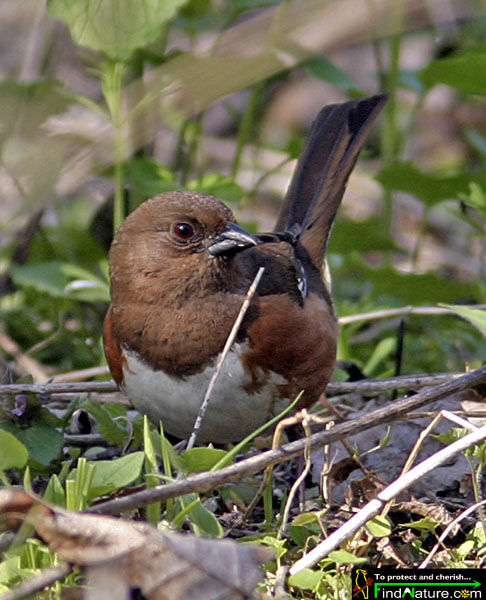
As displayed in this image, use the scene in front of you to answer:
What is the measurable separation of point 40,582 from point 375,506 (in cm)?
76

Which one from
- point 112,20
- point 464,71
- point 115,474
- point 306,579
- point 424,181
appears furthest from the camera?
point 424,181

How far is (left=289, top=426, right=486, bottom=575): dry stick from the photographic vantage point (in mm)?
2102

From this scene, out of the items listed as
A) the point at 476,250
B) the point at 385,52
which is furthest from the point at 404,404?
the point at 385,52

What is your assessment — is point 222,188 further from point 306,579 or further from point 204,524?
point 306,579

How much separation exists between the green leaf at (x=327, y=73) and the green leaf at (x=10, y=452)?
2318 millimetres

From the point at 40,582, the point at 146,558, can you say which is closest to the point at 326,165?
the point at 146,558

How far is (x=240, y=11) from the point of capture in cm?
390

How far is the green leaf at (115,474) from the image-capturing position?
2164mm

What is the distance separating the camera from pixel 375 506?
2164mm

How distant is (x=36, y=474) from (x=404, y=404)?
3.29ft

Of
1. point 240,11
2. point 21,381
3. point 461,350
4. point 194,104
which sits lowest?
point 461,350

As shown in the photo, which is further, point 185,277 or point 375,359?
point 375,359

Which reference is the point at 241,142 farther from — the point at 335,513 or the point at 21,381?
the point at 335,513

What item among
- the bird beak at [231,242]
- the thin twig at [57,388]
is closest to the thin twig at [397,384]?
the bird beak at [231,242]
